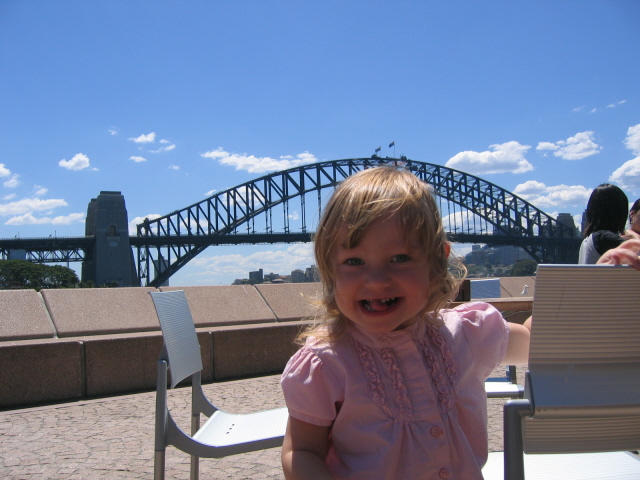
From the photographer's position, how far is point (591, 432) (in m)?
0.99

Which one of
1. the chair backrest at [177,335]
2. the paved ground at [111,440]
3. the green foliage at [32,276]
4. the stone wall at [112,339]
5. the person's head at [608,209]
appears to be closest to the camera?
the chair backrest at [177,335]

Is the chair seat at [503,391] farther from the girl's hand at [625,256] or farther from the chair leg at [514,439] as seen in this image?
the chair leg at [514,439]

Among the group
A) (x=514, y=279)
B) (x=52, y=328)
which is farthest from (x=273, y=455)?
(x=514, y=279)

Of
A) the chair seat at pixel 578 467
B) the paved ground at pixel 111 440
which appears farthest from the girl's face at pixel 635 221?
the chair seat at pixel 578 467

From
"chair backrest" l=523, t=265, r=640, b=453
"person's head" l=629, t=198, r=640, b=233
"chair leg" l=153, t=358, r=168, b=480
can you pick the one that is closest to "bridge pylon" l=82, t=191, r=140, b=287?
"person's head" l=629, t=198, r=640, b=233

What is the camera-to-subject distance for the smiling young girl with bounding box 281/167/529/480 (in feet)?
3.07

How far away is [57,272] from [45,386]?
48.2 m

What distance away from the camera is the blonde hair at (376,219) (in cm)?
98

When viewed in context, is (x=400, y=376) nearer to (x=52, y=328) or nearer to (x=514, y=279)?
(x=52, y=328)

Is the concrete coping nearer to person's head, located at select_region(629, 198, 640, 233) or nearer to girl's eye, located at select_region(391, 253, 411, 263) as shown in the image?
person's head, located at select_region(629, 198, 640, 233)

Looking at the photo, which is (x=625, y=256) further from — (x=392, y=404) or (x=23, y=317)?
(x=23, y=317)

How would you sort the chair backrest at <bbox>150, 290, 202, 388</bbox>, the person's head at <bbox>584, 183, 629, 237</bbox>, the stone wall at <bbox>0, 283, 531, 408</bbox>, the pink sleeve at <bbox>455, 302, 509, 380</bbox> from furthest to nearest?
the stone wall at <bbox>0, 283, 531, 408</bbox> → the person's head at <bbox>584, 183, 629, 237</bbox> → the chair backrest at <bbox>150, 290, 202, 388</bbox> → the pink sleeve at <bbox>455, 302, 509, 380</bbox>

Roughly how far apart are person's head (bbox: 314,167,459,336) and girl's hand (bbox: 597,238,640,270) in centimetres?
30

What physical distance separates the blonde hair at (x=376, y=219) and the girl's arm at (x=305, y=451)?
15 centimetres
